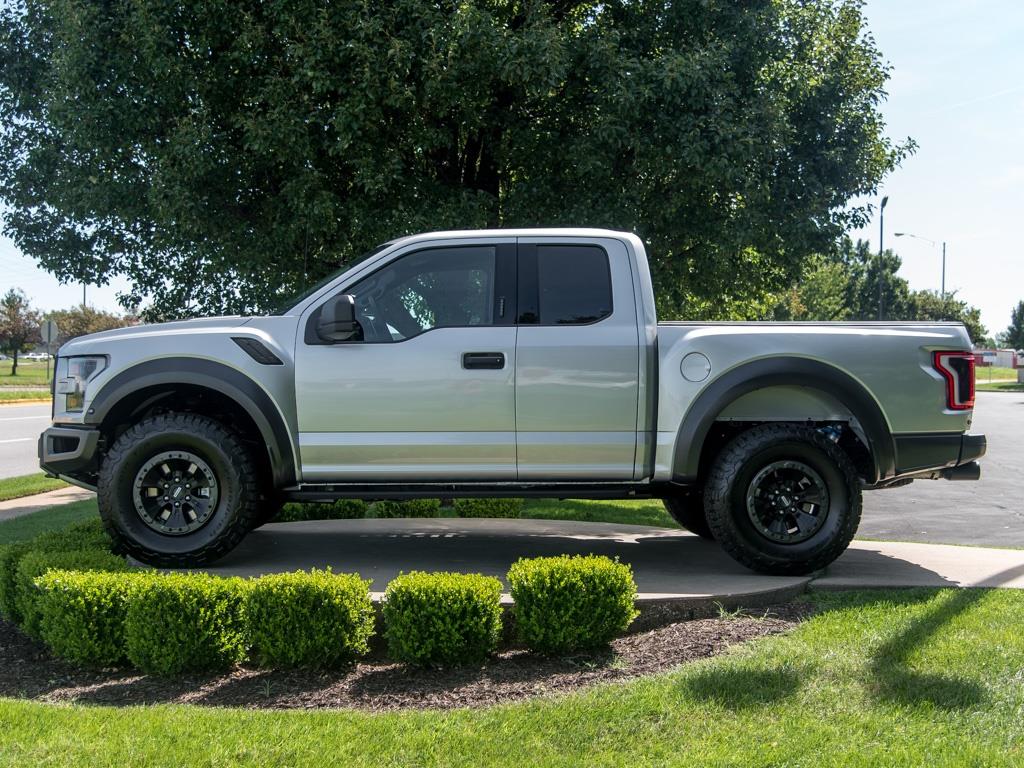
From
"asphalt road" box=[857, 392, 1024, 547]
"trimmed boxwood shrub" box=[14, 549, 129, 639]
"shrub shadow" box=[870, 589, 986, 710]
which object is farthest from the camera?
"asphalt road" box=[857, 392, 1024, 547]

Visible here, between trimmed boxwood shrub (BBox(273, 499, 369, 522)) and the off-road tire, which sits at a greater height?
the off-road tire

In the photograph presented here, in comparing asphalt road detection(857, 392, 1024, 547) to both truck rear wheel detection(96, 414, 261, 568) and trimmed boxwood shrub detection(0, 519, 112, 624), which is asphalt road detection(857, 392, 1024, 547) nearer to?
truck rear wheel detection(96, 414, 261, 568)

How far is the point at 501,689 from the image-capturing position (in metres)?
4.48

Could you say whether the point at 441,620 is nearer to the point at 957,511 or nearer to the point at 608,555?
the point at 608,555

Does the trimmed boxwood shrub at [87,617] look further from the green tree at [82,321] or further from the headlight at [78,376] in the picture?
the green tree at [82,321]

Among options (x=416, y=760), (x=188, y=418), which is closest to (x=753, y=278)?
(x=188, y=418)

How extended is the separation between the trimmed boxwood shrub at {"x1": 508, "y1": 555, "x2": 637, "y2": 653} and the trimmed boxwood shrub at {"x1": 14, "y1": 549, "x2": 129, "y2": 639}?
2420 millimetres

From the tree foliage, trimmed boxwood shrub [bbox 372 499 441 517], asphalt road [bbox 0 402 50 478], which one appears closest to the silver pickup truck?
trimmed boxwood shrub [bbox 372 499 441 517]

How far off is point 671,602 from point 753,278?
839 cm

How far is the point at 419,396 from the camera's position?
6.11m

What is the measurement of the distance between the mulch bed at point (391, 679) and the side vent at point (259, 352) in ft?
6.70

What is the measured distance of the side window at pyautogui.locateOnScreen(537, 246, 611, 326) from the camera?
247 inches

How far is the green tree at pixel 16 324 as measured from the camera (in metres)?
61.0

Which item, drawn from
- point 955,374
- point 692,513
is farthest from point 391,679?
point 955,374
